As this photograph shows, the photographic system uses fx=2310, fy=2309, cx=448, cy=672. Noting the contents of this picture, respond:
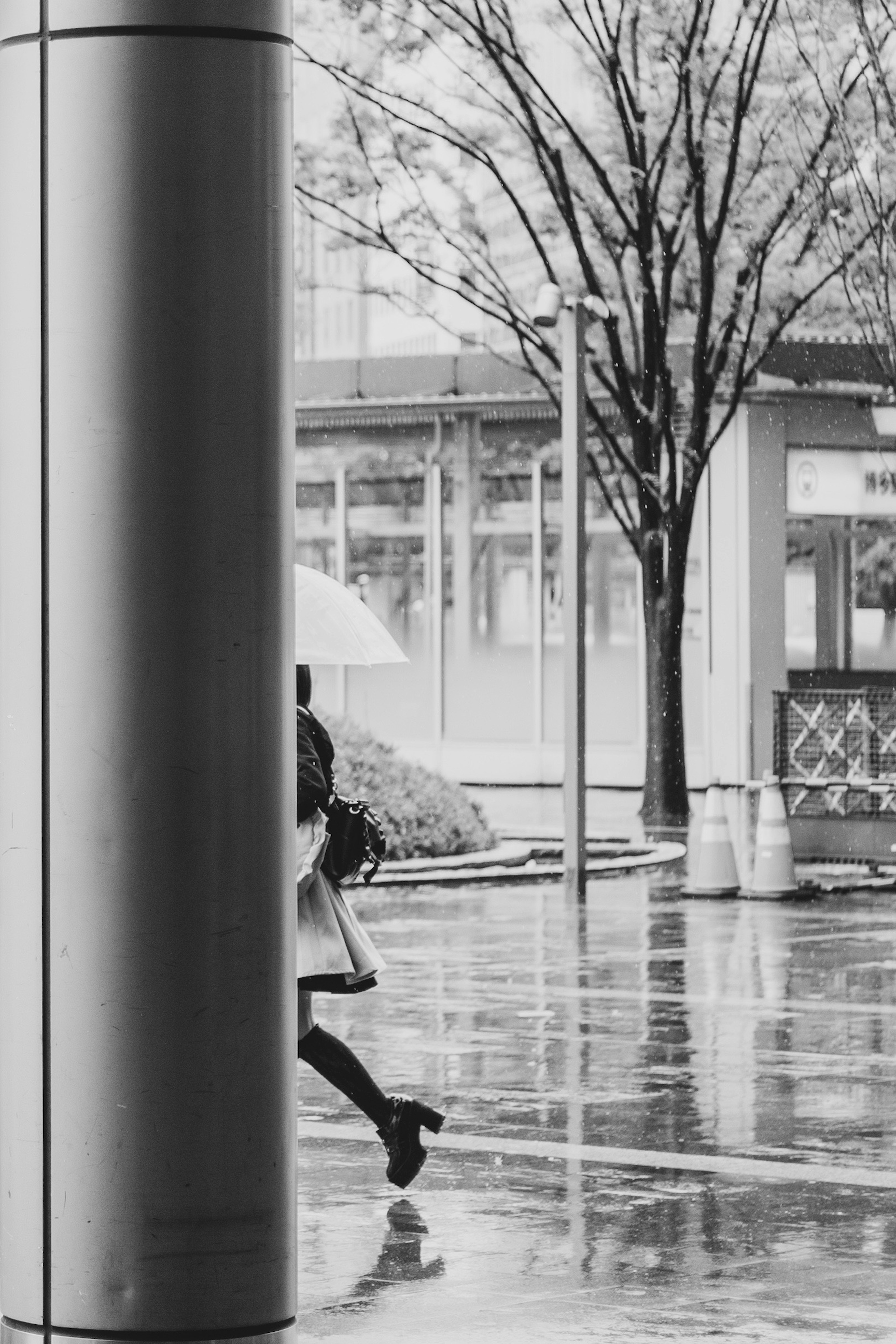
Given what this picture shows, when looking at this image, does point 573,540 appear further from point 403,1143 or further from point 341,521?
point 341,521

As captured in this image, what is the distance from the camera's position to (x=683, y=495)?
74.5 feet

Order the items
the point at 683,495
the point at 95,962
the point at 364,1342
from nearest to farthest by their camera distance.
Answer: the point at 95,962
the point at 364,1342
the point at 683,495

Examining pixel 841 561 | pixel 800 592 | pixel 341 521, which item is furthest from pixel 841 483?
pixel 341 521

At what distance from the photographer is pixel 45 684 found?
326 cm

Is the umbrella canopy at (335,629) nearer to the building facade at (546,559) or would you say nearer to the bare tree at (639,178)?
the bare tree at (639,178)

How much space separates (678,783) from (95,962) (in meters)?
20.2

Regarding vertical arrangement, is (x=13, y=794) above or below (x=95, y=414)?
below

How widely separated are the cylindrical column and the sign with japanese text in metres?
26.3

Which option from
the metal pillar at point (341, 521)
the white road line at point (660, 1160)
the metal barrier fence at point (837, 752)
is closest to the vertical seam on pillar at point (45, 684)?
the white road line at point (660, 1160)

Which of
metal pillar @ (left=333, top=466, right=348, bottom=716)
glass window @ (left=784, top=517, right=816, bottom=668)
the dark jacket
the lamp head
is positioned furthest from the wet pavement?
metal pillar @ (left=333, top=466, right=348, bottom=716)

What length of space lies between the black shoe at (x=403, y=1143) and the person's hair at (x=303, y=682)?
4.17ft

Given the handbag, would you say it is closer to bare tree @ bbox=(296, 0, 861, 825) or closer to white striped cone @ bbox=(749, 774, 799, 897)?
white striped cone @ bbox=(749, 774, 799, 897)

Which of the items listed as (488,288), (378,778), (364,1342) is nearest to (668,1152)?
(364,1342)

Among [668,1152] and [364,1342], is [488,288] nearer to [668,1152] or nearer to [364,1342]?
[668,1152]
